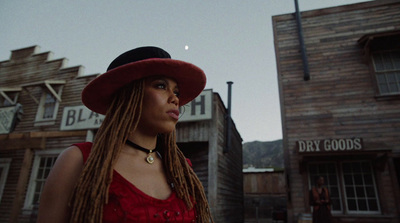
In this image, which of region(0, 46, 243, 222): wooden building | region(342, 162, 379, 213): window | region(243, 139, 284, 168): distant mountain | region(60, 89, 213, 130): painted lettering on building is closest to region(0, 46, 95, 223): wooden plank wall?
region(0, 46, 243, 222): wooden building

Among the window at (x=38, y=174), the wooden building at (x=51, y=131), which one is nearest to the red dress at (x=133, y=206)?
the wooden building at (x=51, y=131)

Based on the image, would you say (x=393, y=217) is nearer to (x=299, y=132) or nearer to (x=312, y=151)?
(x=312, y=151)

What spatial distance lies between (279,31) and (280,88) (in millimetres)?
2560

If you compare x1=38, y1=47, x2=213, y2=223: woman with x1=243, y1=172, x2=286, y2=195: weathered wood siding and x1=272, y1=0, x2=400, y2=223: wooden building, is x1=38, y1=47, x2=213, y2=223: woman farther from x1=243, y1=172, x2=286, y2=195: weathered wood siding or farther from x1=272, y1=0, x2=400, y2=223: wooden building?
x1=243, y1=172, x2=286, y2=195: weathered wood siding

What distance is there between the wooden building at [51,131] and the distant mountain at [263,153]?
50.9 m

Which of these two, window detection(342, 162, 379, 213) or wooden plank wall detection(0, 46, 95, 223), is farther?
wooden plank wall detection(0, 46, 95, 223)

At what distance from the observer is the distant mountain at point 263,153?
197ft

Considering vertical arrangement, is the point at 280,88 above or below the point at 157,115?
above

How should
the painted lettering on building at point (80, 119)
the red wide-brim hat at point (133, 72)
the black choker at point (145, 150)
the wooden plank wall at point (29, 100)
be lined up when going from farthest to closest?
the wooden plank wall at point (29, 100), the painted lettering on building at point (80, 119), the black choker at point (145, 150), the red wide-brim hat at point (133, 72)

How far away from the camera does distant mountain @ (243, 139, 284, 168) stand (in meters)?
60.1

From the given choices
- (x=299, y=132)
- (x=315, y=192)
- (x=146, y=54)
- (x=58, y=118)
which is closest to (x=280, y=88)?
(x=299, y=132)

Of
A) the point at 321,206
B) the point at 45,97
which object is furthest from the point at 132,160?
the point at 45,97

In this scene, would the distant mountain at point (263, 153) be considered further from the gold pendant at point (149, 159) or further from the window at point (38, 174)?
the gold pendant at point (149, 159)

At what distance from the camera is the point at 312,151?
7.34 metres
